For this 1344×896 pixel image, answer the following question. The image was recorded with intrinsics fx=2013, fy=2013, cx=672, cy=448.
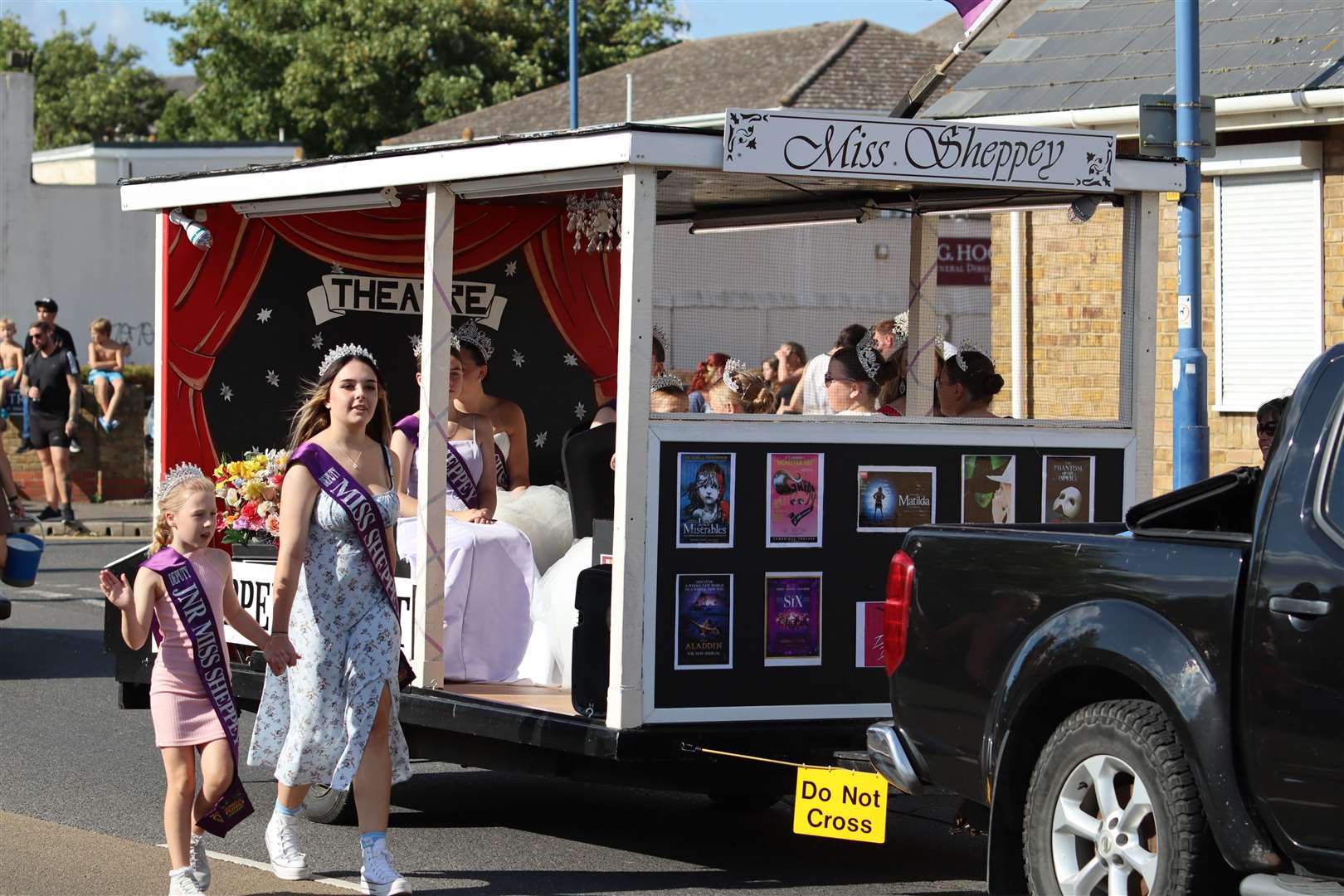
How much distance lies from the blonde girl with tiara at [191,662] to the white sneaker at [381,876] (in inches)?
17.3

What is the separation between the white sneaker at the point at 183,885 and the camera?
244 inches

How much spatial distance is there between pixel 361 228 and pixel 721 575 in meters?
3.98

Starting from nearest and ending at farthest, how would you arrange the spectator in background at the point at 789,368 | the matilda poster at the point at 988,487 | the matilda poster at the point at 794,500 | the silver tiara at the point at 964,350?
the matilda poster at the point at 794,500
the matilda poster at the point at 988,487
the silver tiara at the point at 964,350
the spectator in background at the point at 789,368

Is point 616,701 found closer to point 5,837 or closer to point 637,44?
point 5,837

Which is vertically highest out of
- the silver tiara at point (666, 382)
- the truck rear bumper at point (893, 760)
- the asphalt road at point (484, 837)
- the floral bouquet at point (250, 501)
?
the silver tiara at point (666, 382)

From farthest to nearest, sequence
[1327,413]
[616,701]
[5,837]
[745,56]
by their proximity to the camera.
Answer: [745,56], [5,837], [616,701], [1327,413]

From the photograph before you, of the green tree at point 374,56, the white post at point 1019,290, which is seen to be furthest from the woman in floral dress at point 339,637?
the green tree at point 374,56

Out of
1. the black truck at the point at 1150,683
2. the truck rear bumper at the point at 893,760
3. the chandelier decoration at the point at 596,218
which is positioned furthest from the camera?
the chandelier decoration at the point at 596,218

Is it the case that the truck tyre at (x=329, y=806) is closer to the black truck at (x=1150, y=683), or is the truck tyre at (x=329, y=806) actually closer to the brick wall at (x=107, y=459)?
the black truck at (x=1150, y=683)

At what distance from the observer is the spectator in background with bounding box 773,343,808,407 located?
35.9 ft

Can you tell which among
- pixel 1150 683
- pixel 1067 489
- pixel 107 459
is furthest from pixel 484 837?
pixel 107 459

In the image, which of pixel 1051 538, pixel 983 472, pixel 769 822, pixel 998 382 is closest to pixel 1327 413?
pixel 1051 538

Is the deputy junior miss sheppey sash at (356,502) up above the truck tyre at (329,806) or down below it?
above

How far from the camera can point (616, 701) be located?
263 inches
